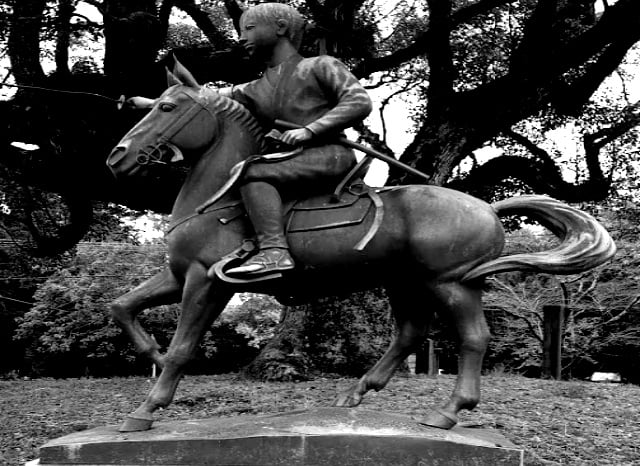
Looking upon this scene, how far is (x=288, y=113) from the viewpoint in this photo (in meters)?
5.02

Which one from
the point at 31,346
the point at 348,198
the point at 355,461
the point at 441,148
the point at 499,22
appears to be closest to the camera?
the point at 355,461

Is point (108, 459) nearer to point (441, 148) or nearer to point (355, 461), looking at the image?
point (355, 461)

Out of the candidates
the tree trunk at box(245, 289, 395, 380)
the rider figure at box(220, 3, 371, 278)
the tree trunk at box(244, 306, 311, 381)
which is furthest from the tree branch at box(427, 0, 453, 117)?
the rider figure at box(220, 3, 371, 278)

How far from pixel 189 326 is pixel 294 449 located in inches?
40.0

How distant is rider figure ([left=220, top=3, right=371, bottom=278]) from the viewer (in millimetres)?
4668

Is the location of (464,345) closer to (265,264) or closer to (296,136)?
(265,264)

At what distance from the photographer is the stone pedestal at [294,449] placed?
423 cm

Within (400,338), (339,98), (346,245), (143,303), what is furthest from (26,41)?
(400,338)

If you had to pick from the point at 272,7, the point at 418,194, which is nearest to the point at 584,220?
the point at 418,194

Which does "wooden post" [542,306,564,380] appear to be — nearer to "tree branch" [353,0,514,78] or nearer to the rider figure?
"tree branch" [353,0,514,78]

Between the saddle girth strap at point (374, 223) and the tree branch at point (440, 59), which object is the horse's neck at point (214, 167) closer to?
the saddle girth strap at point (374, 223)

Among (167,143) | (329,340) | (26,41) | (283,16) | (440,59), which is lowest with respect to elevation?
(329,340)

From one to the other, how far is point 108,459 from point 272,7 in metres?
3.05

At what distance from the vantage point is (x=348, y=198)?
483 centimetres
